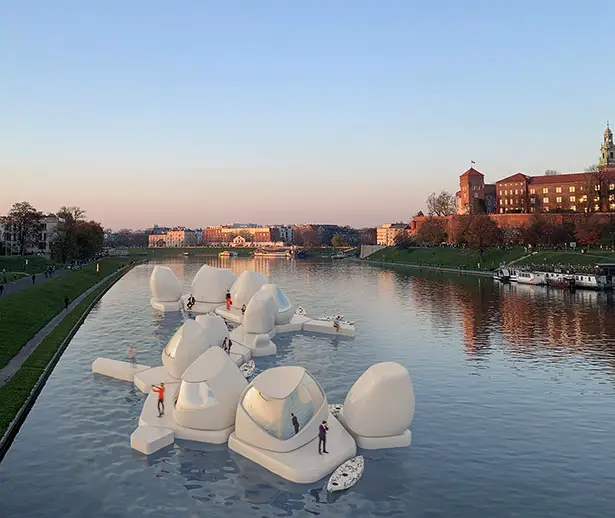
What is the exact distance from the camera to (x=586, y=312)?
1807 inches

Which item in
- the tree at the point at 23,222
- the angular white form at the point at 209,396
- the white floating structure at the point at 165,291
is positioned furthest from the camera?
the tree at the point at 23,222

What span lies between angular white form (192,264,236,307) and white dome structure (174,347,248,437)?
27535 mm

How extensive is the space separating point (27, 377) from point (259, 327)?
1290cm

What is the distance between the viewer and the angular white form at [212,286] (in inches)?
1801

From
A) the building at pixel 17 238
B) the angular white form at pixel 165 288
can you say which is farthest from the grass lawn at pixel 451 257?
the building at pixel 17 238

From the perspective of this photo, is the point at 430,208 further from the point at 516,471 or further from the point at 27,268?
the point at 516,471

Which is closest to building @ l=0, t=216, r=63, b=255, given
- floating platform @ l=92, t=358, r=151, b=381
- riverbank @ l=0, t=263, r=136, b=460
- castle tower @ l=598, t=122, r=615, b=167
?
riverbank @ l=0, t=263, r=136, b=460

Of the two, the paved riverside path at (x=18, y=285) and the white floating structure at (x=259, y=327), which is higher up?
the paved riverside path at (x=18, y=285)

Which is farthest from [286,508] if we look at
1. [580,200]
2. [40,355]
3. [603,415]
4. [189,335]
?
[580,200]

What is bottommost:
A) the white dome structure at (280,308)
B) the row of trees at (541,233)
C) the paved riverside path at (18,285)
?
the white dome structure at (280,308)

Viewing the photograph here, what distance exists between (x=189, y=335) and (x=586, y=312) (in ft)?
121

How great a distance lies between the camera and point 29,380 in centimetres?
2283

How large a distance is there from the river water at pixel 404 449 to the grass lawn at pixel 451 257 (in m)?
58.4

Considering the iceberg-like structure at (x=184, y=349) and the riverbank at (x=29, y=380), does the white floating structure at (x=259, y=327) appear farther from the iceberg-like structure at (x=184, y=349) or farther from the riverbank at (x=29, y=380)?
the riverbank at (x=29, y=380)
